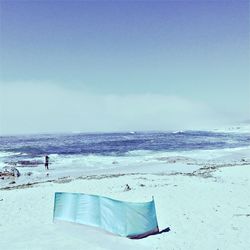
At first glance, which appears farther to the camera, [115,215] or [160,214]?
[160,214]

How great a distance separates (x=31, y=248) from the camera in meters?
13.1

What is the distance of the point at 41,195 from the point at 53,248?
9762mm

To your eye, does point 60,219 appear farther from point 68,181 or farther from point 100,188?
point 68,181

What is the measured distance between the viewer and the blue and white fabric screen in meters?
14.4

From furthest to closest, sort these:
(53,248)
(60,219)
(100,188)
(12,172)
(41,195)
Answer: (12,172), (100,188), (41,195), (60,219), (53,248)

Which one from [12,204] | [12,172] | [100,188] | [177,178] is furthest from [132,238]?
[12,172]

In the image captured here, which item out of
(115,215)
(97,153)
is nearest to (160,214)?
(115,215)

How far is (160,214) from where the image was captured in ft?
57.6

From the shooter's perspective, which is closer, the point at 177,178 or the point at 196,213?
the point at 196,213

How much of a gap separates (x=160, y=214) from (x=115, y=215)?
3641 mm

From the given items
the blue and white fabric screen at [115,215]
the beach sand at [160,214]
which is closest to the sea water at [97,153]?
the beach sand at [160,214]

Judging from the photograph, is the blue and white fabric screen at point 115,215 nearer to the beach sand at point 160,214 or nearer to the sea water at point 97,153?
the beach sand at point 160,214

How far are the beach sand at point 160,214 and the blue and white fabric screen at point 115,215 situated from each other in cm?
34

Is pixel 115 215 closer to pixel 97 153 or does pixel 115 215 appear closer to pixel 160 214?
pixel 160 214
